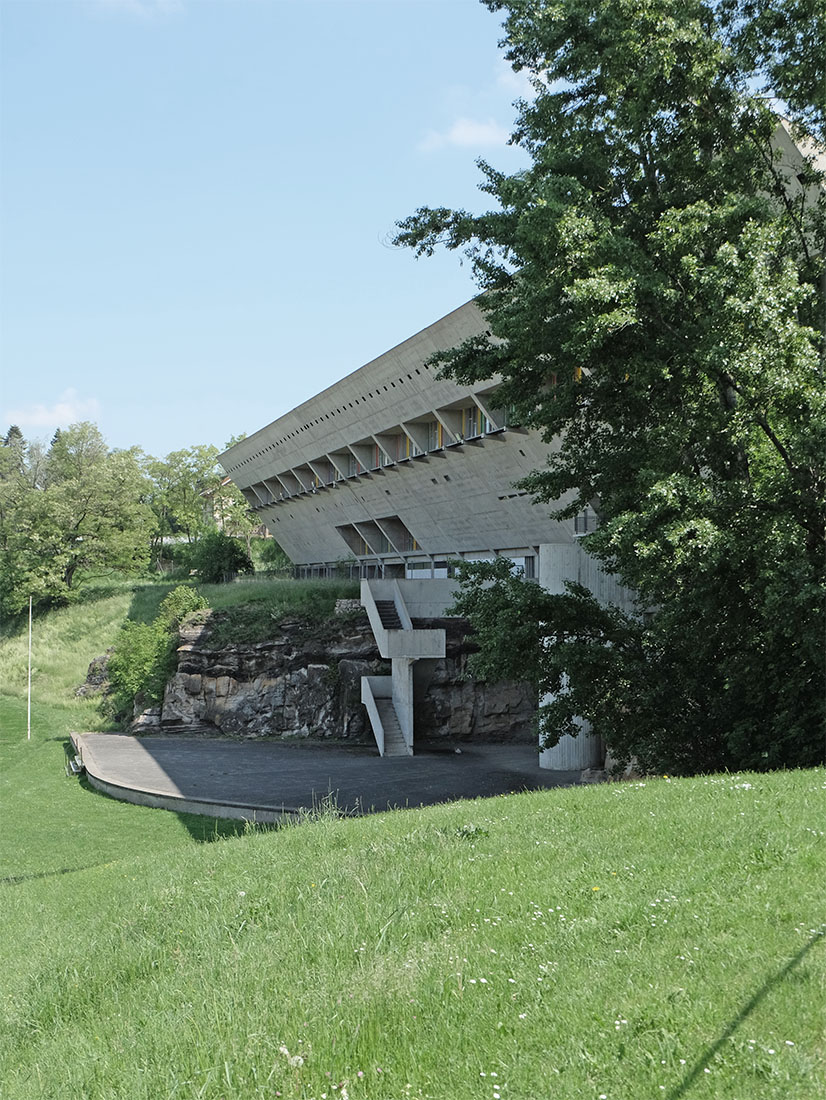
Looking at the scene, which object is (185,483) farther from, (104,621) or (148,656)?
(148,656)

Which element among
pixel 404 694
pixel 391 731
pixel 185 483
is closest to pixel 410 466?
pixel 404 694

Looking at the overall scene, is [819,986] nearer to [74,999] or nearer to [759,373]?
[74,999]

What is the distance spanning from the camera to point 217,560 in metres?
58.8

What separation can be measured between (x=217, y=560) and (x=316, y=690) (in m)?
26.7

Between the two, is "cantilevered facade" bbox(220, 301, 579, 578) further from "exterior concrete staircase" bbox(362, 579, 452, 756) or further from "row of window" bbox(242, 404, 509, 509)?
"exterior concrete staircase" bbox(362, 579, 452, 756)

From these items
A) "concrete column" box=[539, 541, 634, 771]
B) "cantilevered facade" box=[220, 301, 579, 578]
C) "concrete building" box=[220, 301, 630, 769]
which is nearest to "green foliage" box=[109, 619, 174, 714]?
"concrete building" box=[220, 301, 630, 769]

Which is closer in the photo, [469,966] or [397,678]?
[469,966]

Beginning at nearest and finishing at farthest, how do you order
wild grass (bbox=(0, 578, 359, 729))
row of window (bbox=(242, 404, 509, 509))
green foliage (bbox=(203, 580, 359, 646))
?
row of window (bbox=(242, 404, 509, 509)) → green foliage (bbox=(203, 580, 359, 646)) → wild grass (bbox=(0, 578, 359, 729))

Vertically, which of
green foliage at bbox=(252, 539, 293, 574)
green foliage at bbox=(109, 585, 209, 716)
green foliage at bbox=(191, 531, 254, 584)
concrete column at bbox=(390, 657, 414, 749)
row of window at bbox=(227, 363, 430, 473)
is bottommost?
concrete column at bbox=(390, 657, 414, 749)

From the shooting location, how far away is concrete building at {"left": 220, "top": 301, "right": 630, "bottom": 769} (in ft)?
88.5

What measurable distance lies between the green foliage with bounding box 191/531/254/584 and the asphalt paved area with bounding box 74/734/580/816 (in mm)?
25835

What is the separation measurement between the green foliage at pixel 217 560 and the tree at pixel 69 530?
354 centimetres

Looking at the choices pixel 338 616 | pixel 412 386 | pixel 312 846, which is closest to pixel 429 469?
pixel 412 386

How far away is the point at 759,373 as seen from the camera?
36.0 ft
